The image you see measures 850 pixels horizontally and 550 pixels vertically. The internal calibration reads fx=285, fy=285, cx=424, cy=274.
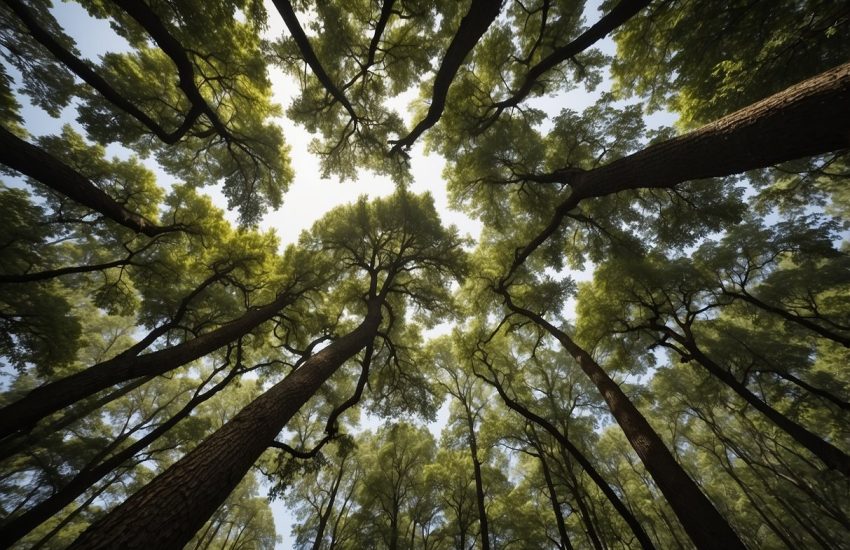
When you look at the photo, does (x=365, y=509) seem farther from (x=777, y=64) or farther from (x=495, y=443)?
(x=777, y=64)

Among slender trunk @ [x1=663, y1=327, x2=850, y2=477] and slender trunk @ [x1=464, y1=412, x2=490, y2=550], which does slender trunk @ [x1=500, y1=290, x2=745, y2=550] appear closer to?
slender trunk @ [x1=663, y1=327, x2=850, y2=477]

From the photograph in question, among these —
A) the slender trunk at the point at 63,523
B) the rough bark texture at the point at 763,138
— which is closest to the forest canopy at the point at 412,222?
the rough bark texture at the point at 763,138

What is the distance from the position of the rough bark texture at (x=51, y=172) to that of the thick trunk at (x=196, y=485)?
4438mm

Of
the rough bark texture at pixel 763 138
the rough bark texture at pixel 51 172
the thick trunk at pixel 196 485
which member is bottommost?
the thick trunk at pixel 196 485

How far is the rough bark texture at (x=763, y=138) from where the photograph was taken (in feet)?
7.89

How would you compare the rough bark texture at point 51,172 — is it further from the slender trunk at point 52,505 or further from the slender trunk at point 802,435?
the slender trunk at point 802,435

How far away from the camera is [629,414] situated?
503cm

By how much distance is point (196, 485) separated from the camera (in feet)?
8.21

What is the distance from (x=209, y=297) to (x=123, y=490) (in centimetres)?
1766

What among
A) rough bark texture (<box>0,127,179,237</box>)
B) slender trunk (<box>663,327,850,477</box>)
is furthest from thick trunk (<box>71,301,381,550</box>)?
slender trunk (<box>663,327,850,477</box>)

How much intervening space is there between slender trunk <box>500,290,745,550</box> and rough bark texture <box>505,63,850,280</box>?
136 inches

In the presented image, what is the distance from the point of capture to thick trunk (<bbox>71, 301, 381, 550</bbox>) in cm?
194

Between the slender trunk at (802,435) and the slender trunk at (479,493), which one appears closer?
the slender trunk at (802,435)

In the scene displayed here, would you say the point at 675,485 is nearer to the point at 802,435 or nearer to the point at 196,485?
the point at 196,485
